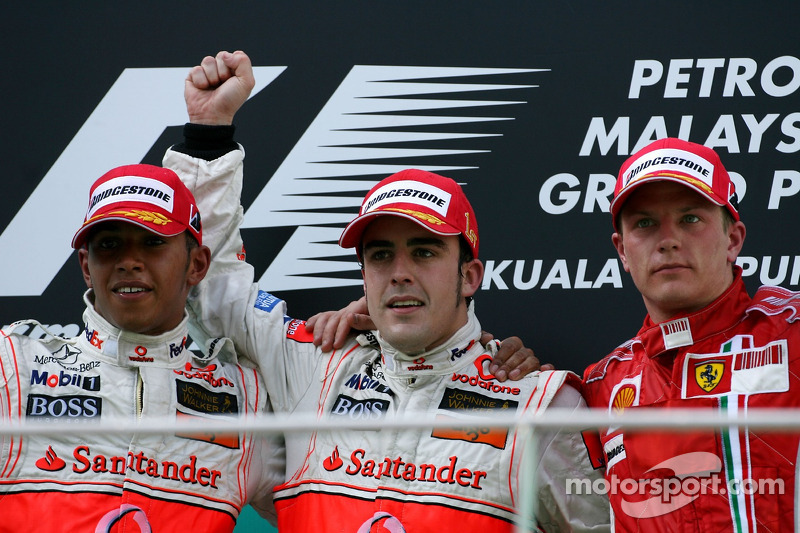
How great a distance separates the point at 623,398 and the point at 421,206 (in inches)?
22.7

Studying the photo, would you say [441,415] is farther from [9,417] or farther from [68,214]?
[68,214]

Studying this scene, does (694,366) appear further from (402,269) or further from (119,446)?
(119,446)

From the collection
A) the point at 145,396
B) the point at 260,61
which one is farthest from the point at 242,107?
the point at 145,396

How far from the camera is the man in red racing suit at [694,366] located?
70.1 inches

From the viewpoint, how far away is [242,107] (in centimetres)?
267

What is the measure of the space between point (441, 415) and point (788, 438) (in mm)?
667

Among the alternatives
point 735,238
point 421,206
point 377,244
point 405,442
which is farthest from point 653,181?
point 405,442

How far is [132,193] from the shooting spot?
215 centimetres

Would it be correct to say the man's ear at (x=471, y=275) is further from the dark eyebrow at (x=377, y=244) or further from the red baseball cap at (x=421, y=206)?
the dark eyebrow at (x=377, y=244)

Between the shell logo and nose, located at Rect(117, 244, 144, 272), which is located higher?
nose, located at Rect(117, 244, 144, 272)

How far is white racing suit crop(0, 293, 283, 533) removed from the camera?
6.43ft

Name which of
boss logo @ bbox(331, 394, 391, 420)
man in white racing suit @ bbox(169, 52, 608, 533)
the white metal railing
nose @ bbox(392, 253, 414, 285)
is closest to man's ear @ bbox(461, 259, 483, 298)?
man in white racing suit @ bbox(169, 52, 608, 533)

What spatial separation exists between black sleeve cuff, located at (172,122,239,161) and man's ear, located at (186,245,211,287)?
0.27m

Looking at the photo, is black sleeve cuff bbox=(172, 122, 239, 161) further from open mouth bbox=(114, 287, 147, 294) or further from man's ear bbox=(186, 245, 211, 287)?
open mouth bbox=(114, 287, 147, 294)
